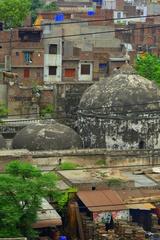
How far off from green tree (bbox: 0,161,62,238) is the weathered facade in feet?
29.0

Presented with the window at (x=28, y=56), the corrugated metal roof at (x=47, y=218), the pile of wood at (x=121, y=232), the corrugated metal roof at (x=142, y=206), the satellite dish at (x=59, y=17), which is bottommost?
the pile of wood at (x=121, y=232)

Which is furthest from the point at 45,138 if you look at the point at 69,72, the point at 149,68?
the point at 69,72

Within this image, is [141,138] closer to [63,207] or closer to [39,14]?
[63,207]

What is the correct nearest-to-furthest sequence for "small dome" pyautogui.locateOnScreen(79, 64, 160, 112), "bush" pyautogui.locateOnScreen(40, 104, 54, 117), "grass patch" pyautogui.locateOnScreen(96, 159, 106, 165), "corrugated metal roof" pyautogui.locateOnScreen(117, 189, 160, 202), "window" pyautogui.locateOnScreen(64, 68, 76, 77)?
"corrugated metal roof" pyautogui.locateOnScreen(117, 189, 160, 202), "grass patch" pyautogui.locateOnScreen(96, 159, 106, 165), "small dome" pyautogui.locateOnScreen(79, 64, 160, 112), "bush" pyautogui.locateOnScreen(40, 104, 54, 117), "window" pyautogui.locateOnScreen(64, 68, 76, 77)

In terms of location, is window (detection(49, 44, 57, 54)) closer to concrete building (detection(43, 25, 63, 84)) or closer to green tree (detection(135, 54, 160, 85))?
concrete building (detection(43, 25, 63, 84))

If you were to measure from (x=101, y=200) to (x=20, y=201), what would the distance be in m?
3.51

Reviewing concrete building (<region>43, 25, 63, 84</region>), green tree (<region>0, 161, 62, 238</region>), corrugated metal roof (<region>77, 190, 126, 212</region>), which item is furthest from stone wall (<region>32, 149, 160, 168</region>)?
concrete building (<region>43, 25, 63, 84</region>)

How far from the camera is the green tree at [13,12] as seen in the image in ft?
174

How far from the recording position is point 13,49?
46.1 metres

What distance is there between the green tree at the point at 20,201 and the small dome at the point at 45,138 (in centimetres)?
728

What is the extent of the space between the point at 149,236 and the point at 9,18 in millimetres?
34017

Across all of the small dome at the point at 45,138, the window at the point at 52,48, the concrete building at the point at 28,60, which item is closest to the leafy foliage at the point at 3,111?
the concrete building at the point at 28,60

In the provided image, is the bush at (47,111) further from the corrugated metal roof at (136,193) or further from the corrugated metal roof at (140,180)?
the corrugated metal roof at (136,193)

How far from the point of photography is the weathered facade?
29.2 metres
